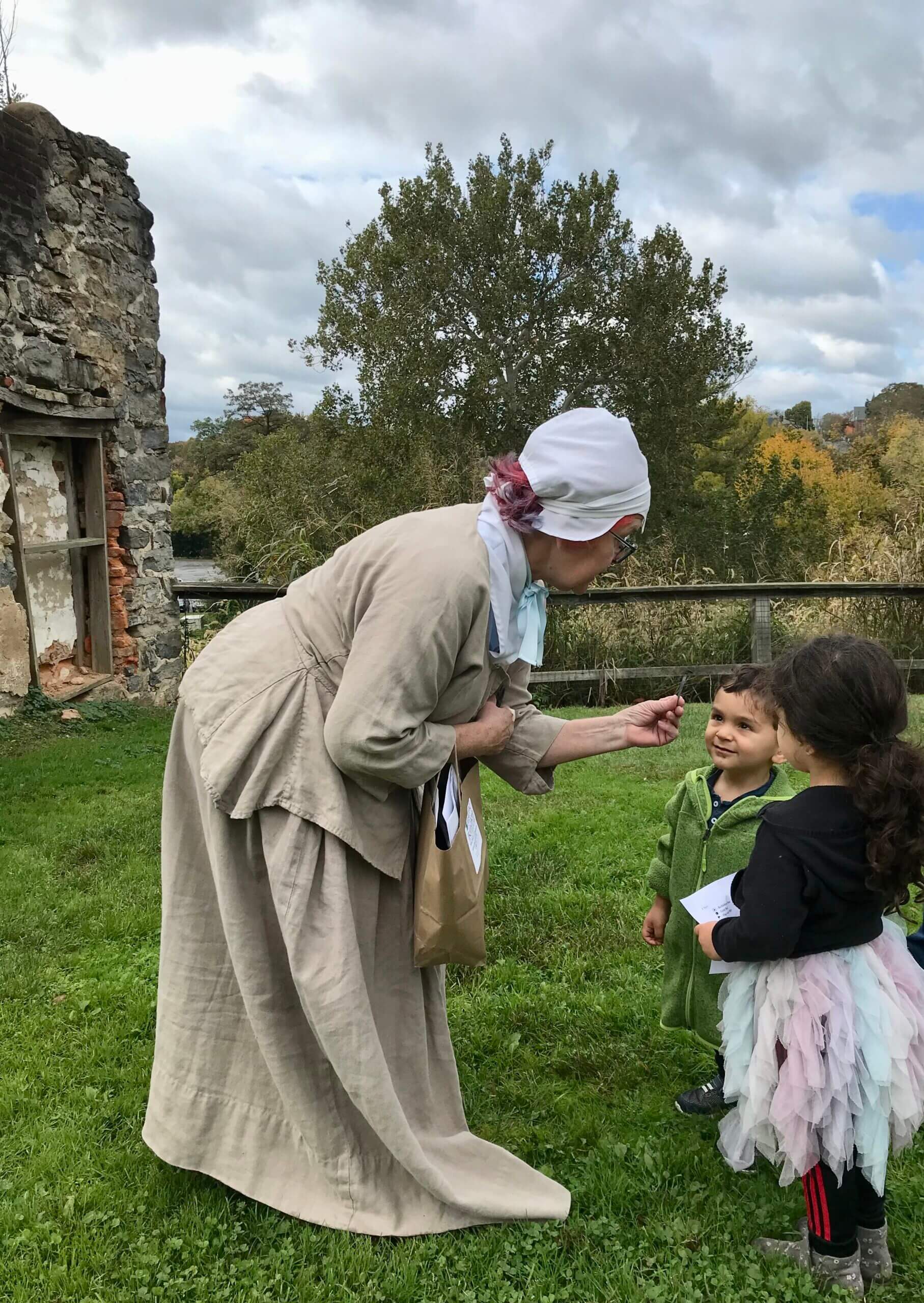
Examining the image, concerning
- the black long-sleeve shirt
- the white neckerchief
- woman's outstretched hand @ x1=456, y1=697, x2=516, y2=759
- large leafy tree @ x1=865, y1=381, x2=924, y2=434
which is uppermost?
large leafy tree @ x1=865, y1=381, x2=924, y2=434

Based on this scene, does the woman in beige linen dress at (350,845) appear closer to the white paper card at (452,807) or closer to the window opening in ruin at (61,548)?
the white paper card at (452,807)

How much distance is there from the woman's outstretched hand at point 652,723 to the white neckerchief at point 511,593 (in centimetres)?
48

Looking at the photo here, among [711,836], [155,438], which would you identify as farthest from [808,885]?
[155,438]

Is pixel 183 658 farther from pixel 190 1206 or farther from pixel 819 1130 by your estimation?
pixel 819 1130

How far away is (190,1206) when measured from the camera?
93.5 inches

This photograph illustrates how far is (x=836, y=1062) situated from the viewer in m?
2.07

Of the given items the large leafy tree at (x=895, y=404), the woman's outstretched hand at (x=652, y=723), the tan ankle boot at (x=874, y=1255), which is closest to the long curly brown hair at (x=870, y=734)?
the woman's outstretched hand at (x=652, y=723)

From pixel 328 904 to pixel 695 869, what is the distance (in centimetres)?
114

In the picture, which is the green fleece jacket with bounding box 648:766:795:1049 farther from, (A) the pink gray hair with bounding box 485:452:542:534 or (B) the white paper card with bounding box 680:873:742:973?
(A) the pink gray hair with bounding box 485:452:542:534

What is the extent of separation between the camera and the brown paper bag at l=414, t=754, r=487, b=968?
7.20 feet

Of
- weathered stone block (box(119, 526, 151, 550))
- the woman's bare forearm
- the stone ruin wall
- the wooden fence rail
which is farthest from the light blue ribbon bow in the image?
weathered stone block (box(119, 526, 151, 550))

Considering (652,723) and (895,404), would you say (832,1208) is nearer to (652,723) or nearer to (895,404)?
(652,723)

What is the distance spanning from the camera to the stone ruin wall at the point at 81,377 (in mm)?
7125

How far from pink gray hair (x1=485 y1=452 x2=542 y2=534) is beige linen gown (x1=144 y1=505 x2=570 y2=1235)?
8 centimetres
